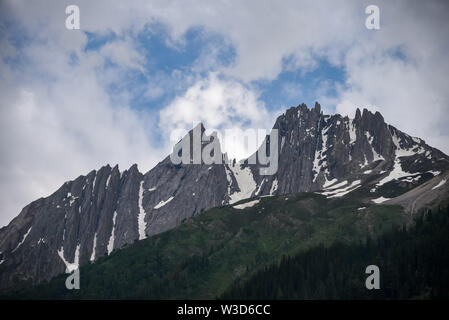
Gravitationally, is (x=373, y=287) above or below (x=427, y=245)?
below
